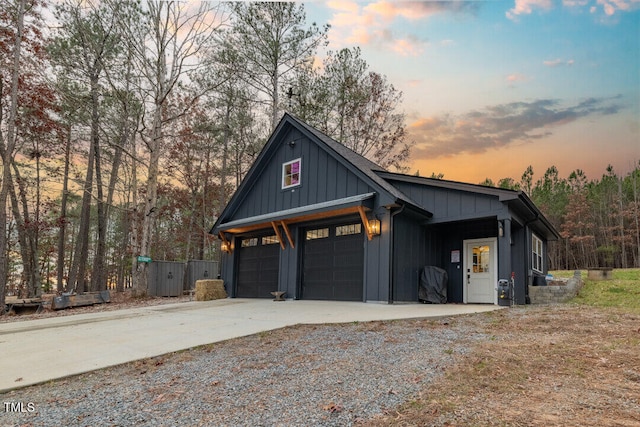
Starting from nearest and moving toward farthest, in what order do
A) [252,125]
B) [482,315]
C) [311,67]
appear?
1. [482,315]
2. [311,67]
3. [252,125]

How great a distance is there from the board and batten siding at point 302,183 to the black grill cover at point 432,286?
2741mm

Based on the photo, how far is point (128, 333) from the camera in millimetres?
6336

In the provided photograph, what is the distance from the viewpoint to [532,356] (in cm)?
400

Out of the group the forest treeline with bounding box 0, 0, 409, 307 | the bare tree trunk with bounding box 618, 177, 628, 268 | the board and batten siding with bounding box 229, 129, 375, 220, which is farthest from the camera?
the bare tree trunk with bounding box 618, 177, 628, 268

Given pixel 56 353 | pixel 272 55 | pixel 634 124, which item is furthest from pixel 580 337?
pixel 272 55

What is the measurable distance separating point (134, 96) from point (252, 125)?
263 inches

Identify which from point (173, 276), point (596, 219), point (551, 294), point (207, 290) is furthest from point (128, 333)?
point (596, 219)

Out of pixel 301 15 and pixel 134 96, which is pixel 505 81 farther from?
pixel 134 96

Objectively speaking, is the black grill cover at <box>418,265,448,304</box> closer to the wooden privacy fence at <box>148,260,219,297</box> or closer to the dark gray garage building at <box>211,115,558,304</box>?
the dark gray garage building at <box>211,115,558,304</box>

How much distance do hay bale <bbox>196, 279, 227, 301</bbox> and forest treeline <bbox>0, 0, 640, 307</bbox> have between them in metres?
3.47

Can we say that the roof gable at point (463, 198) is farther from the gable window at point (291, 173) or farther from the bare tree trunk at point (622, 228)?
the bare tree trunk at point (622, 228)

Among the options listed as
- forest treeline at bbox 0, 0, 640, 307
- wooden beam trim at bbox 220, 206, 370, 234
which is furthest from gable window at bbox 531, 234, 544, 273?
forest treeline at bbox 0, 0, 640, 307

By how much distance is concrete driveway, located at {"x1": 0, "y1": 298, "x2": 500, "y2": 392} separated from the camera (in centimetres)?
461

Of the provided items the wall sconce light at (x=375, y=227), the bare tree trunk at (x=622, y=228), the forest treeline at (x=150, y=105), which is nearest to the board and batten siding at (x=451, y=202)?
the wall sconce light at (x=375, y=227)
